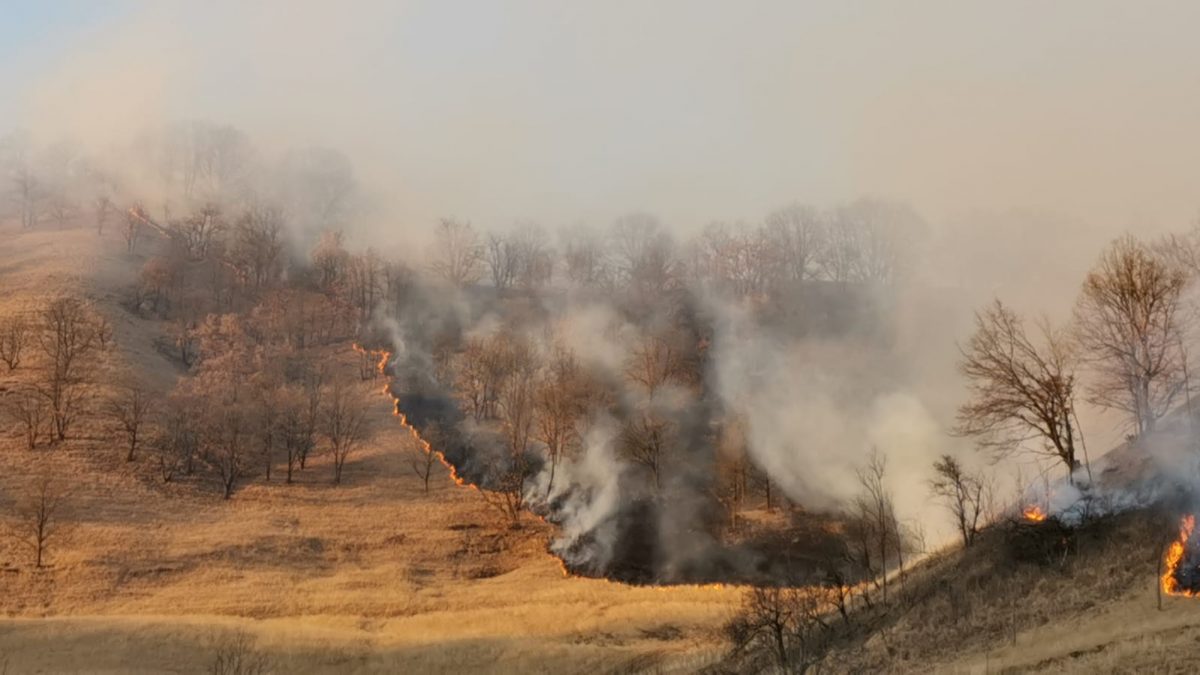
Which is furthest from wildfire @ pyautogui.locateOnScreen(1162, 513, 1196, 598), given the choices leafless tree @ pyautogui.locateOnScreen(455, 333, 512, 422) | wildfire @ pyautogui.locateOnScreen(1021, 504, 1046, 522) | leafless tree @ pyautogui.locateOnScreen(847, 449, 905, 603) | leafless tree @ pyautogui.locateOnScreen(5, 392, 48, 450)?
leafless tree @ pyautogui.locateOnScreen(5, 392, 48, 450)

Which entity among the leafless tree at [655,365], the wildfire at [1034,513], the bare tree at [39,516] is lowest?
the bare tree at [39,516]

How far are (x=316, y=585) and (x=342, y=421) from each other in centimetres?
2732

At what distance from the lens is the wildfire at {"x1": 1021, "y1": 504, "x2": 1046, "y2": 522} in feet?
93.6

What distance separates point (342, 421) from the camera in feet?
249

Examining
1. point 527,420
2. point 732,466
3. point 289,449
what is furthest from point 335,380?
point 732,466

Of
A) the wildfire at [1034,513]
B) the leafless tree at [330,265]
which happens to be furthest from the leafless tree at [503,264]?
the wildfire at [1034,513]

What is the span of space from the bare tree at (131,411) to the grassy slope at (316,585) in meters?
1.28

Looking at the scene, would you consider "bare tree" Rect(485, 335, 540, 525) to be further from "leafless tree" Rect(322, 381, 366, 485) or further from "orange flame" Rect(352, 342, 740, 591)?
"leafless tree" Rect(322, 381, 366, 485)

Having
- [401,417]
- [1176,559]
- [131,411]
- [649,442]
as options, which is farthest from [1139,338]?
[131,411]

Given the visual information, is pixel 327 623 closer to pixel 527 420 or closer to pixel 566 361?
pixel 527 420

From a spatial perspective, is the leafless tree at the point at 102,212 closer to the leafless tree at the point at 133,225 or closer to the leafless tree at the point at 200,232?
the leafless tree at the point at 133,225

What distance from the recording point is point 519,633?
1673 inches

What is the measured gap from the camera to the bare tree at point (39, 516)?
168 ft

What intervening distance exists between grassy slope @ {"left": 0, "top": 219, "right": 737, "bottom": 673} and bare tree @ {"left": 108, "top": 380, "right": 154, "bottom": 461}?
4.19ft
